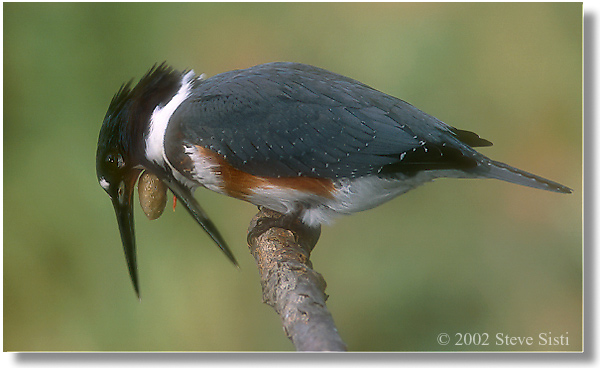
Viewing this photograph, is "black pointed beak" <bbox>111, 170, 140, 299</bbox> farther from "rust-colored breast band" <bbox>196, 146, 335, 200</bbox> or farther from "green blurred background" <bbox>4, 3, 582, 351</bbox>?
"rust-colored breast band" <bbox>196, 146, 335, 200</bbox>

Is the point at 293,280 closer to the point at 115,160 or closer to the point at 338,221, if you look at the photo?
the point at 338,221

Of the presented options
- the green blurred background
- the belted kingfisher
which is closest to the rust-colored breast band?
the belted kingfisher

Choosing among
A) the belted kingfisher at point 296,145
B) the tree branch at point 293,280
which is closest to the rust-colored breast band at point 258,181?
the belted kingfisher at point 296,145

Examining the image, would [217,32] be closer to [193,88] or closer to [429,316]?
[193,88]

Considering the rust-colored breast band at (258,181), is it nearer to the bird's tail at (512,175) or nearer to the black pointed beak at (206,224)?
the black pointed beak at (206,224)

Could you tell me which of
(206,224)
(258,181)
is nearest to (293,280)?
(258,181)

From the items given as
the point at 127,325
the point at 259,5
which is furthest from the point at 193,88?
the point at 127,325
